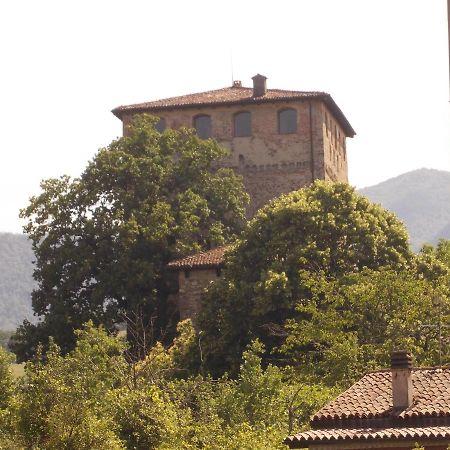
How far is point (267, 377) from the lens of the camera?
136ft

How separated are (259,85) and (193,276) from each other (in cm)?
1480

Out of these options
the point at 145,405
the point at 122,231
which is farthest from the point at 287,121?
the point at 145,405

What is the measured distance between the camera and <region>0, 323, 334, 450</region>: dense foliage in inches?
1250

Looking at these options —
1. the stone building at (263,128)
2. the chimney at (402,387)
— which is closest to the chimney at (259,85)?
the stone building at (263,128)

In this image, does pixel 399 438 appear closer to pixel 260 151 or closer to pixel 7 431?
pixel 7 431

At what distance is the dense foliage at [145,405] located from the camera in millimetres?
31750

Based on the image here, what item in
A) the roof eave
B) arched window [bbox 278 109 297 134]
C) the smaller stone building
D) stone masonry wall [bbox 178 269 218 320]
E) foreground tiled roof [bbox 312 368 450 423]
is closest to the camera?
foreground tiled roof [bbox 312 368 450 423]

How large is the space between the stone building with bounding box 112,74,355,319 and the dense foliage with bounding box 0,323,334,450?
722 inches

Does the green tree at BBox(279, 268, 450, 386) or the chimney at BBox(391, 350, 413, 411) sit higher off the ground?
the green tree at BBox(279, 268, 450, 386)

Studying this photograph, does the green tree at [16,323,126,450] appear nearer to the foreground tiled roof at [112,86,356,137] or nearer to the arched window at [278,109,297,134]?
the arched window at [278,109,297,134]

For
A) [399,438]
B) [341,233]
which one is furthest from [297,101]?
[399,438]

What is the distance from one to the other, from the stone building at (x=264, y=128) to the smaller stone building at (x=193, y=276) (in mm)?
9581

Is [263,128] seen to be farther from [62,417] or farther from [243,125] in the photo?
[62,417]

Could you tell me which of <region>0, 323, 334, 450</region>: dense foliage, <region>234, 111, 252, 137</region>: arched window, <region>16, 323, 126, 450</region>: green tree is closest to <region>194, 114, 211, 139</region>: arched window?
<region>234, 111, 252, 137</region>: arched window
